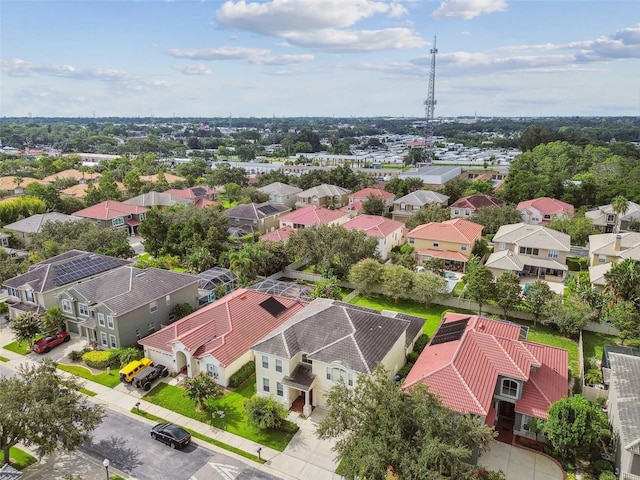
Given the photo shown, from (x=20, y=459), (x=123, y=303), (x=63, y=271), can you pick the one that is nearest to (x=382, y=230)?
(x=123, y=303)

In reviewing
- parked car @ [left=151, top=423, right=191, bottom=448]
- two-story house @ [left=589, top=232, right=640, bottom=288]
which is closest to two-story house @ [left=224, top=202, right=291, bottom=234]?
parked car @ [left=151, top=423, right=191, bottom=448]

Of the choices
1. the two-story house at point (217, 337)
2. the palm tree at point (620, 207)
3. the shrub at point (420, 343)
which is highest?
the palm tree at point (620, 207)

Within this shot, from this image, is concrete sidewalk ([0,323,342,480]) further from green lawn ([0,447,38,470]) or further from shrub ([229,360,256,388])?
green lawn ([0,447,38,470])

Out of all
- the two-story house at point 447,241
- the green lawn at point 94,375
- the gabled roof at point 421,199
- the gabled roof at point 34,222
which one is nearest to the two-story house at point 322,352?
the green lawn at point 94,375

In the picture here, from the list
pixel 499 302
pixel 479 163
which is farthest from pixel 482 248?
pixel 479 163

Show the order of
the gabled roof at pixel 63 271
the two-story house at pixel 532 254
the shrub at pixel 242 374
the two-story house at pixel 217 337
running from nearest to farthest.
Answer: the shrub at pixel 242 374, the two-story house at pixel 217 337, the gabled roof at pixel 63 271, the two-story house at pixel 532 254

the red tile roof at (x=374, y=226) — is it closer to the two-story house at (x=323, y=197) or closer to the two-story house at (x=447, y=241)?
the two-story house at (x=447, y=241)

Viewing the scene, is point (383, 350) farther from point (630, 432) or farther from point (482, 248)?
point (482, 248)
